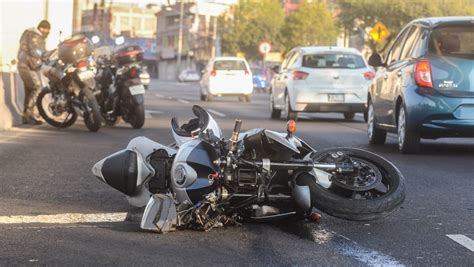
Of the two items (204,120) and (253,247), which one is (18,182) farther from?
(253,247)

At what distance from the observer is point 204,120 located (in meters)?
Result: 6.25

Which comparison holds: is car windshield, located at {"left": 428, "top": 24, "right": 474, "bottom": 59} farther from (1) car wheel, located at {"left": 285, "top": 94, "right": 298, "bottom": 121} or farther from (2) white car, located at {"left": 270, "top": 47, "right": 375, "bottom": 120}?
(1) car wheel, located at {"left": 285, "top": 94, "right": 298, "bottom": 121}

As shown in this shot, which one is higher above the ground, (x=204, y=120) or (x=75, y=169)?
(x=204, y=120)

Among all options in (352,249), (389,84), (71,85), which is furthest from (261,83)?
(352,249)

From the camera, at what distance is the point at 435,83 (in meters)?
9.86

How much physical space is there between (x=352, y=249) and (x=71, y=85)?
8914mm

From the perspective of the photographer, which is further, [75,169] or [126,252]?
[75,169]

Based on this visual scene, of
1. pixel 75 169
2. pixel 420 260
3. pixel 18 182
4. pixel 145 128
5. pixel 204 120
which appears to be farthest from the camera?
pixel 145 128

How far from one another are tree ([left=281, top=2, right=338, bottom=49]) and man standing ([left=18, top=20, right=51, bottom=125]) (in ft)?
171

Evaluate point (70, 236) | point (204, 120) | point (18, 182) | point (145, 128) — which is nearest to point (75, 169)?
point (18, 182)

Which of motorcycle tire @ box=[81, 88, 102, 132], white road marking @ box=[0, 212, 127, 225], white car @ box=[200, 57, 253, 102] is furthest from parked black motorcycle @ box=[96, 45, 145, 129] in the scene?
white car @ box=[200, 57, 253, 102]

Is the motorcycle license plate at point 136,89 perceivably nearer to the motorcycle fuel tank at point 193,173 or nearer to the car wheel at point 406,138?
the car wheel at point 406,138

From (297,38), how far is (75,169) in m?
61.2

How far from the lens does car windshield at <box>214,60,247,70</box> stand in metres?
30.3
